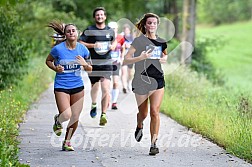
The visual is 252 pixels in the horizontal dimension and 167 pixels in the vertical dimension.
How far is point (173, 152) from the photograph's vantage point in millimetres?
Answer: 10047

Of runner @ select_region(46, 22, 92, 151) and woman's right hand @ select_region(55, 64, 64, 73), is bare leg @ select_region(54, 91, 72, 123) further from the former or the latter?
woman's right hand @ select_region(55, 64, 64, 73)

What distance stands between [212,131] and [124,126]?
84.7 inches

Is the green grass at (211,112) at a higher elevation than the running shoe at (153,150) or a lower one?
lower

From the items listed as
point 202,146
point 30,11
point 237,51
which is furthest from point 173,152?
point 237,51

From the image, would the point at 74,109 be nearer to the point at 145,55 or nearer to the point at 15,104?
the point at 145,55

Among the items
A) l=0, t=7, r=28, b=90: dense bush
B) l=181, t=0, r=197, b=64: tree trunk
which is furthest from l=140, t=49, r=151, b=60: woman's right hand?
l=181, t=0, r=197, b=64: tree trunk

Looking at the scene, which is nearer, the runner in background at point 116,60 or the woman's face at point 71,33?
the woman's face at point 71,33

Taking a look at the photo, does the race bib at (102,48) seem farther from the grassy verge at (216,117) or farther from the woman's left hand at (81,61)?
the woman's left hand at (81,61)

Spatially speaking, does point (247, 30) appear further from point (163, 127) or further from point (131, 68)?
point (163, 127)

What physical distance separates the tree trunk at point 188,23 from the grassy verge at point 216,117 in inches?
270

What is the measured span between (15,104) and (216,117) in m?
4.17

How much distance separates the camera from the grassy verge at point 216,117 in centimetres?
994

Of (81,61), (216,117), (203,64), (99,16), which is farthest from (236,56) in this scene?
(81,61)

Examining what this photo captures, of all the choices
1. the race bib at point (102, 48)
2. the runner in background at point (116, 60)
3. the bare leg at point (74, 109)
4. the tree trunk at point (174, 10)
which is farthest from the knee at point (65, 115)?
the tree trunk at point (174, 10)
